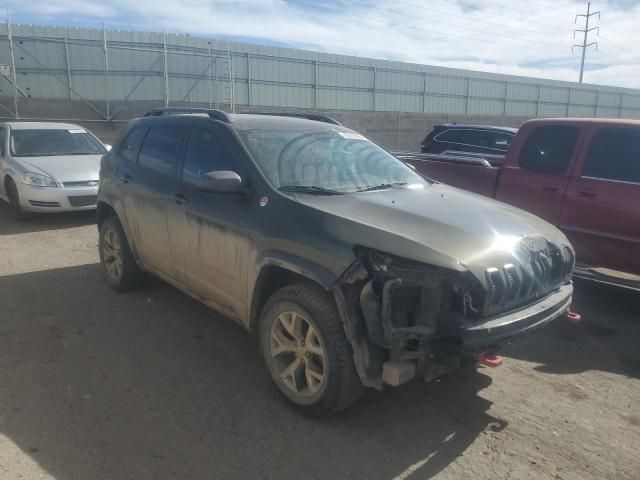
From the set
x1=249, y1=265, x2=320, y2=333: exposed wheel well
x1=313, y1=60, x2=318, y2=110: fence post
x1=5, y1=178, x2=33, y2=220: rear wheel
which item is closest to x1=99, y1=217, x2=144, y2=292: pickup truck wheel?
x1=249, y1=265, x2=320, y2=333: exposed wheel well

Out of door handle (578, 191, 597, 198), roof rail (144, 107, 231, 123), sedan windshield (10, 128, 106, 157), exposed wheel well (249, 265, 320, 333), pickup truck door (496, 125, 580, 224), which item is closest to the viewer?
exposed wheel well (249, 265, 320, 333)

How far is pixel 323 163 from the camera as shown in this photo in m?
3.95

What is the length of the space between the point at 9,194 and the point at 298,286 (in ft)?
25.3

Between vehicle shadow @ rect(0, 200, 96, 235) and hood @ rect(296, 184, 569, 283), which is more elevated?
hood @ rect(296, 184, 569, 283)

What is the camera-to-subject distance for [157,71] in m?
18.3

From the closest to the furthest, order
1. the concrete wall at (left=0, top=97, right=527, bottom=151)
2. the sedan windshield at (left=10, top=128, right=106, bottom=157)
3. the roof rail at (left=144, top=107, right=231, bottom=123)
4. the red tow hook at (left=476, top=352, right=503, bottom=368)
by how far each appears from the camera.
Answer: the red tow hook at (left=476, top=352, right=503, bottom=368), the roof rail at (left=144, top=107, right=231, bottom=123), the sedan windshield at (left=10, top=128, right=106, bottom=157), the concrete wall at (left=0, top=97, right=527, bottom=151)

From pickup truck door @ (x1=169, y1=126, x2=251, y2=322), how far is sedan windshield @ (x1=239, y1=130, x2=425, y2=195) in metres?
0.23

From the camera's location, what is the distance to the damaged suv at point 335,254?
2.85 meters

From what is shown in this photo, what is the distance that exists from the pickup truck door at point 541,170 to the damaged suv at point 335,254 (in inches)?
77.6

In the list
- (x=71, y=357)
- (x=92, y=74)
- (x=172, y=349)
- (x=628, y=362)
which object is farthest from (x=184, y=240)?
(x=92, y=74)

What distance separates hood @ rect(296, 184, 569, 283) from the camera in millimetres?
2848

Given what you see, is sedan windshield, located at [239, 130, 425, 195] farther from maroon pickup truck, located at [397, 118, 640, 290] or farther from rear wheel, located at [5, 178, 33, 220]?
rear wheel, located at [5, 178, 33, 220]

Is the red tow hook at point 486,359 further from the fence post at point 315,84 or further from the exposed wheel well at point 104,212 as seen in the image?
the fence post at point 315,84

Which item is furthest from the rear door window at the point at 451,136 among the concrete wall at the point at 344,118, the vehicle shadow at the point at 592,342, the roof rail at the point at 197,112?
the concrete wall at the point at 344,118
